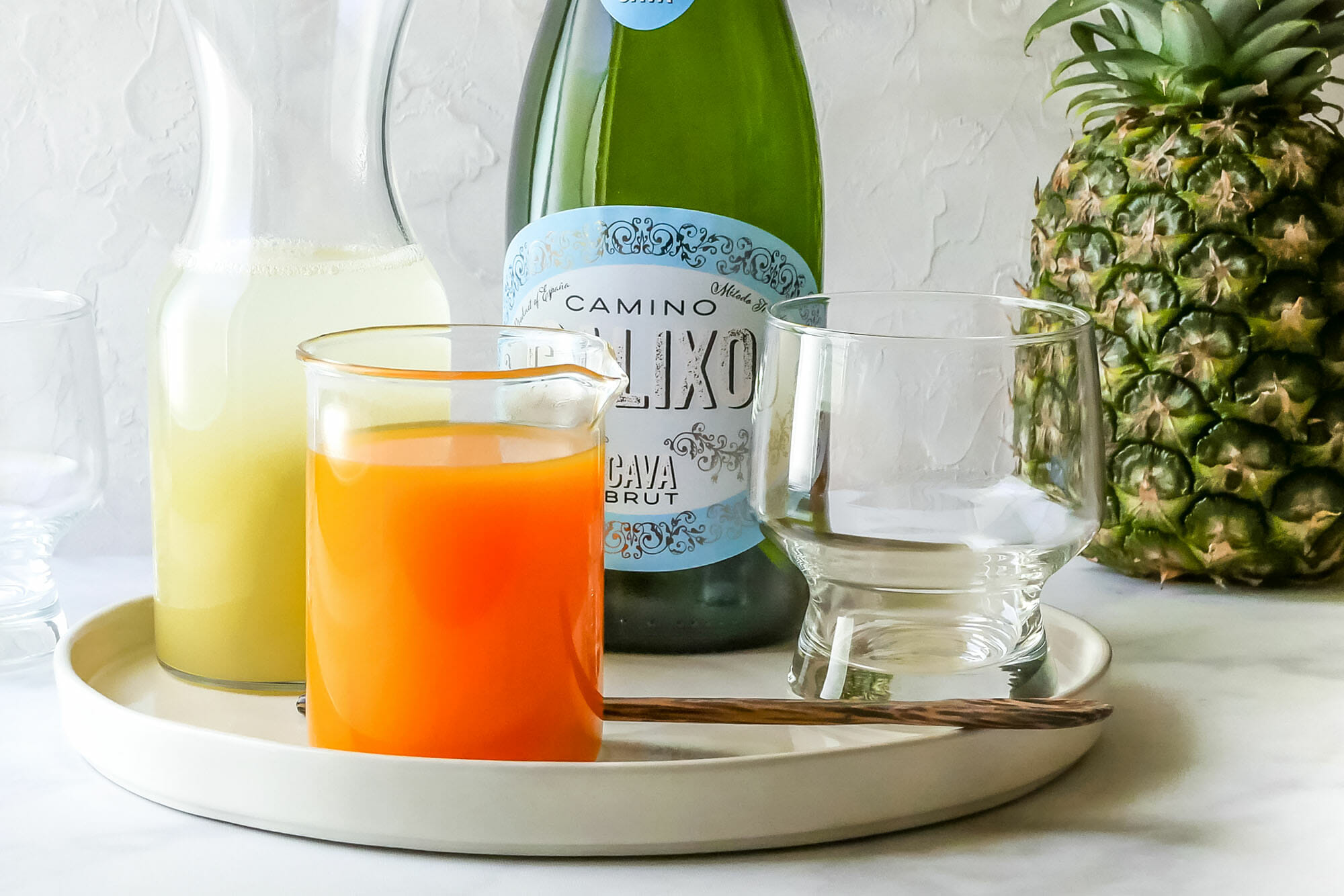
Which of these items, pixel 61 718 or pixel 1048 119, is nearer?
pixel 61 718

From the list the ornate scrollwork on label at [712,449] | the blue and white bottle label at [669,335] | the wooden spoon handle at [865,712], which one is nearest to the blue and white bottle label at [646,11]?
the blue and white bottle label at [669,335]

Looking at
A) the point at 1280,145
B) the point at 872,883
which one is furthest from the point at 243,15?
the point at 1280,145

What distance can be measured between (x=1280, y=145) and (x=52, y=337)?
2.20 ft

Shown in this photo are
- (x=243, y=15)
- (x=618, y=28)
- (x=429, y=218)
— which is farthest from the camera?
(x=429, y=218)

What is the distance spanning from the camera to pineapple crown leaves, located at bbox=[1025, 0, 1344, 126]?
0.81 metres

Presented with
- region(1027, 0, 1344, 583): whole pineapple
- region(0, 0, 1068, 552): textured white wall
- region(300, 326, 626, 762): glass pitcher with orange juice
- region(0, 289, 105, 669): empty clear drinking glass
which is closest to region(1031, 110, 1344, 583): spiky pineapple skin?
region(1027, 0, 1344, 583): whole pineapple

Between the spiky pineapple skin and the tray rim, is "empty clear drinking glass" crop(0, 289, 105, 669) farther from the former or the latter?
the spiky pineapple skin

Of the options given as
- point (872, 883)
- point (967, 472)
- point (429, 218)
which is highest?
point (429, 218)

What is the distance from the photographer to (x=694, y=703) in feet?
1.82

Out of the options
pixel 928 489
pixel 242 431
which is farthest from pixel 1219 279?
pixel 242 431

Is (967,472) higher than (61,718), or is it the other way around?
(967,472)

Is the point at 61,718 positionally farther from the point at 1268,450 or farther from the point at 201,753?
the point at 1268,450

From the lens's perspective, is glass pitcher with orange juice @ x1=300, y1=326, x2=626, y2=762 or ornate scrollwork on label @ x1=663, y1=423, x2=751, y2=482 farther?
ornate scrollwork on label @ x1=663, y1=423, x2=751, y2=482

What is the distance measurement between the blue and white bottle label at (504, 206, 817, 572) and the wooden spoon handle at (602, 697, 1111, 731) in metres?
0.14
